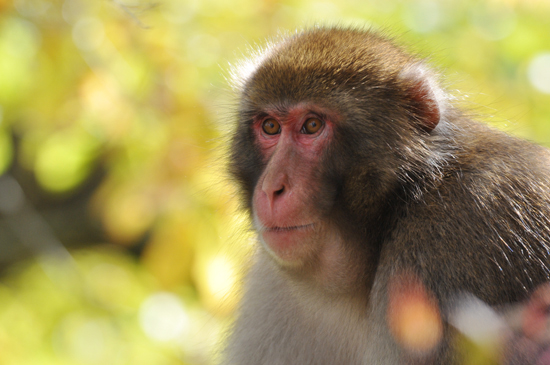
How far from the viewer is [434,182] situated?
208 cm

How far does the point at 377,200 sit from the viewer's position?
83.8 inches

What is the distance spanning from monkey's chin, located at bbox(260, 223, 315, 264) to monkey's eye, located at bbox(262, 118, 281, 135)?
482mm

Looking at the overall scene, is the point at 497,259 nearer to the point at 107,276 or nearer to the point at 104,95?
the point at 104,95

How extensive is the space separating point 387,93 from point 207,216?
4.79ft

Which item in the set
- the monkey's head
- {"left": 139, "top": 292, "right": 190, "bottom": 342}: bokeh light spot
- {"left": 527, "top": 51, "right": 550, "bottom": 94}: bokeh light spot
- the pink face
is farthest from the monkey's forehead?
{"left": 139, "top": 292, "right": 190, "bottom": 342}: bokeh light spot

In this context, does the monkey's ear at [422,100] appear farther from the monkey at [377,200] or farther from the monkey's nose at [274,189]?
the monkey's nose at [274,189]

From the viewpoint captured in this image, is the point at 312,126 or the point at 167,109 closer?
the point at 312,126

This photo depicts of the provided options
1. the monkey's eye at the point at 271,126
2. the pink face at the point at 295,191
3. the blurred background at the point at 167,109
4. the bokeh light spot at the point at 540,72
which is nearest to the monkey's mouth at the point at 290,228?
the pink face at the point at 295,191

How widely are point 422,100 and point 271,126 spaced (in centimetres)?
60

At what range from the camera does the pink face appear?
2.07m

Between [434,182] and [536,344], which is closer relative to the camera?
[536,344]

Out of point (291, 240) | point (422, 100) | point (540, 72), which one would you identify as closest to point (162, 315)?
point (291, 240)

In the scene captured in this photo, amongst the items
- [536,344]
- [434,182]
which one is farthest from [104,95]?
[536,344]

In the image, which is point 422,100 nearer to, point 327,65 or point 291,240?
point 327,65
